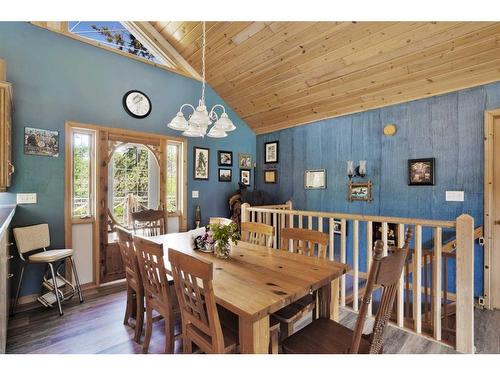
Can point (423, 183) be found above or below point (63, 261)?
above

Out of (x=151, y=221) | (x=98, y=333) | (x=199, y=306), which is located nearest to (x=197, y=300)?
(x=199, y=306)

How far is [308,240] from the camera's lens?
6.56ft

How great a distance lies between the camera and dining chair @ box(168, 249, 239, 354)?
119cm

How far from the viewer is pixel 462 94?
9.21 feet

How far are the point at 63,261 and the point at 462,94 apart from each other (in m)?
4.91

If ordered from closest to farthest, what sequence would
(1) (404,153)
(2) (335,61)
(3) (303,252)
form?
(3) (303,252), (2) (335,61), (1) (404,153)

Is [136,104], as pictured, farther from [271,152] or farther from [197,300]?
[197,300]

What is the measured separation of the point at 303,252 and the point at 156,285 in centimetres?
116

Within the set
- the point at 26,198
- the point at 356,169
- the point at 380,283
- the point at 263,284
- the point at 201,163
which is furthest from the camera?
the point at 201,163

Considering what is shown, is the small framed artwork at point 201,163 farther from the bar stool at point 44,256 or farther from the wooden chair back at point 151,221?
the bar stool at point 44,256

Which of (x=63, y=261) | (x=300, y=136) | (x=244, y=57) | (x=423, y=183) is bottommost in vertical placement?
(x=63, y=261)

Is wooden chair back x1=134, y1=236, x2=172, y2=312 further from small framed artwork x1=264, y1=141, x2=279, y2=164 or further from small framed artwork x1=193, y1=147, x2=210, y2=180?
small framed artwork x1=264, y1=141, x2=279, y2=164
